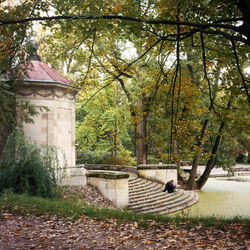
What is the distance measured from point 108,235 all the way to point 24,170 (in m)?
5.70

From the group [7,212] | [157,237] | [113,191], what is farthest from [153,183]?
[157,237]

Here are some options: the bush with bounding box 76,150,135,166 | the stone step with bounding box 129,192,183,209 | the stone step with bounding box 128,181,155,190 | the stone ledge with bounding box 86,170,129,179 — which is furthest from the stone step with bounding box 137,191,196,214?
the bush with bounding box 76,150,135,166

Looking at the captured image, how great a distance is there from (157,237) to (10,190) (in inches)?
242

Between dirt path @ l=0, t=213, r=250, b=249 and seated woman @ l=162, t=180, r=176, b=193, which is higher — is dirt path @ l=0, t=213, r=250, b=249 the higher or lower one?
the higher one

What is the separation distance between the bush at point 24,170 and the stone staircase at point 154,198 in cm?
431

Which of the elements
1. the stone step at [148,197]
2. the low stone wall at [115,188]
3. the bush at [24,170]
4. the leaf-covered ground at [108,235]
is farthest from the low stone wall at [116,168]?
the leaf-covered ground at [108,235]

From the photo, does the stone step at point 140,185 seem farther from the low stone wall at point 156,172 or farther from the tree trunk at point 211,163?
the tree trunk at point 211,163

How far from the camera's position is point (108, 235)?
20.9ft

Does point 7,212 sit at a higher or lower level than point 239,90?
lower

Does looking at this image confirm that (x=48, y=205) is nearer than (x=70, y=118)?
Yes

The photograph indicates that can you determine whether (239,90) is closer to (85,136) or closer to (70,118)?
(70,118)

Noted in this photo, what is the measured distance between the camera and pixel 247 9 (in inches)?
193

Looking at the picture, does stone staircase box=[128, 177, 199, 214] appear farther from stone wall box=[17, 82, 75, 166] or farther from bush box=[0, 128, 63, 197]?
bush box=[0, 128, 63, 197]

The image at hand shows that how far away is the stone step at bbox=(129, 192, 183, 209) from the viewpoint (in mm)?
13758
